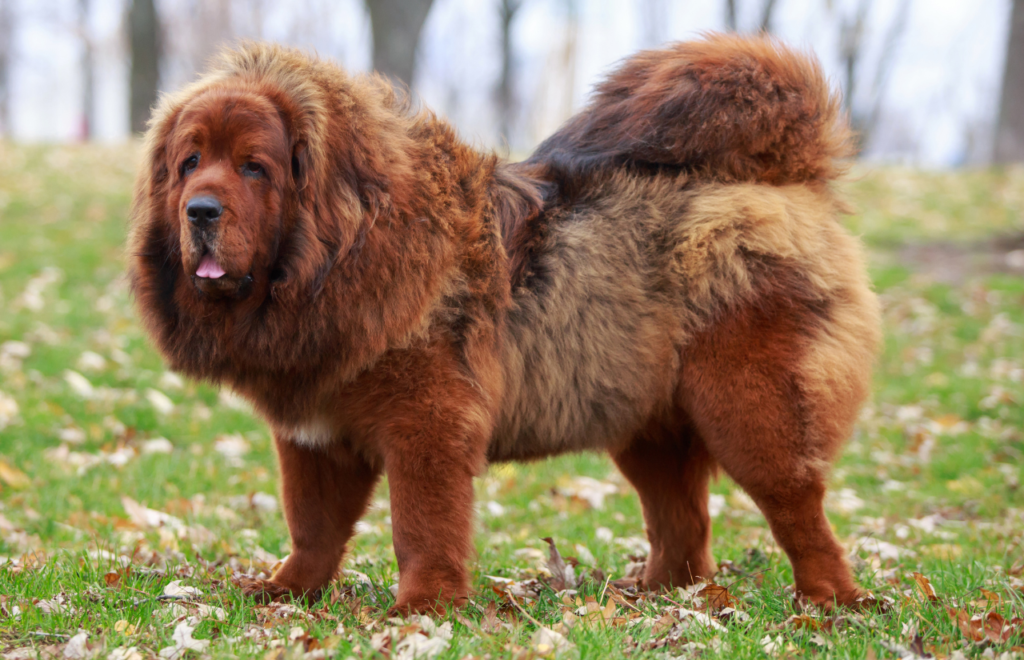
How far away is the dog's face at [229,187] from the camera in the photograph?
291 cm

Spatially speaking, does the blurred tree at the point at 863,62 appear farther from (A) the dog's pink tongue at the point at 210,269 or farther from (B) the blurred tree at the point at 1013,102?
(A) the dog's pink tongue at the point at 210,269

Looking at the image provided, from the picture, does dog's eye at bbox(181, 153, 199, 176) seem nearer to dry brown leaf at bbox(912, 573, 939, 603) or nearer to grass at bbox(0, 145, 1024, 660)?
grass at bbox(0, 145, 1024, 660)

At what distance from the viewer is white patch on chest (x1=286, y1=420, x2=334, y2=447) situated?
129 inches

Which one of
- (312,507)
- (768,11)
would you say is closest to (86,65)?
(768,11)

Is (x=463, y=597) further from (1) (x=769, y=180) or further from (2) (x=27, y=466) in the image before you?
(2) (x=27, y=466)

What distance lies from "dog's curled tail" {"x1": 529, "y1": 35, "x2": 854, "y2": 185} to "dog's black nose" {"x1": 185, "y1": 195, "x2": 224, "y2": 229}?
4.94 ft

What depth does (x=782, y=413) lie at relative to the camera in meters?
3.43

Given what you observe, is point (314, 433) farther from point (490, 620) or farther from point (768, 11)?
point (768, 11)

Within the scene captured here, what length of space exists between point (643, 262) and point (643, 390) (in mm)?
516

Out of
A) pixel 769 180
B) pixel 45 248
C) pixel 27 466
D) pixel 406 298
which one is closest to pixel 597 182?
pixel 769 180

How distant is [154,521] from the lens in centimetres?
474

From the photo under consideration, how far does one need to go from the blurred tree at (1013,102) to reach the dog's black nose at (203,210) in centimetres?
1776

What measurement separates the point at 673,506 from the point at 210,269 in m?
2.32

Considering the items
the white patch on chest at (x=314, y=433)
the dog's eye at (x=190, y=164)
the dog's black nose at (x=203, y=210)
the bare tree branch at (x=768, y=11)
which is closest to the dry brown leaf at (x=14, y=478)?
the white patch on chest at (x=314, y=433)
